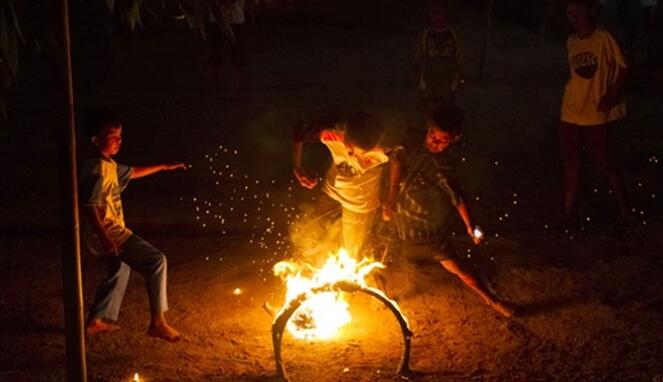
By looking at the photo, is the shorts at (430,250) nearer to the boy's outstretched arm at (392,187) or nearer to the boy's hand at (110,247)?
the boy's outstretched arm at (392,187)

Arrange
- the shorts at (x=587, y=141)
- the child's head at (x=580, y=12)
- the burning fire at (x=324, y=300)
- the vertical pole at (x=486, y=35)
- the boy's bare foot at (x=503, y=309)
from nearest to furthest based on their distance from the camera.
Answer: the burning fire at (x=324, y=300)
the boy's bare foot at (x=503, y=309)
the child's head at (x=580, y=12)
the shorts at (x=587, y=141)
the vertical pole at (x=486, y=35)

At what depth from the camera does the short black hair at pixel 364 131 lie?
5.25 metres

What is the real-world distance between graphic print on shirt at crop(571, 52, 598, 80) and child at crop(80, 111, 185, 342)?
362 cm

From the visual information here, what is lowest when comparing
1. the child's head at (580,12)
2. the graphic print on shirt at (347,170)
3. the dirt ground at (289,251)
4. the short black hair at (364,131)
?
the dirt ground at (289,251)

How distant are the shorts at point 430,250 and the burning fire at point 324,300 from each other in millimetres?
223

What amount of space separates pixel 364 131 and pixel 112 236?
161 cm

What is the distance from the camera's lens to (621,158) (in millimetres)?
9883

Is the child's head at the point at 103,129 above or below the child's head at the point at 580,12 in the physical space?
below

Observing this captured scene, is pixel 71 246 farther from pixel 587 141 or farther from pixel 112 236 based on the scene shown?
pixel 587 141

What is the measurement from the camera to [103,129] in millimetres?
4973

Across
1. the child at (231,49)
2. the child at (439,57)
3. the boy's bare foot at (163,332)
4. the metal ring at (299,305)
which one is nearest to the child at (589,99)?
the child at (439,57)

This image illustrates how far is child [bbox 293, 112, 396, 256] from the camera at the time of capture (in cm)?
530

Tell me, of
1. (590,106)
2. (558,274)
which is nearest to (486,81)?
(590,106)

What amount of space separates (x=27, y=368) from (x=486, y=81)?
11.5 metres
